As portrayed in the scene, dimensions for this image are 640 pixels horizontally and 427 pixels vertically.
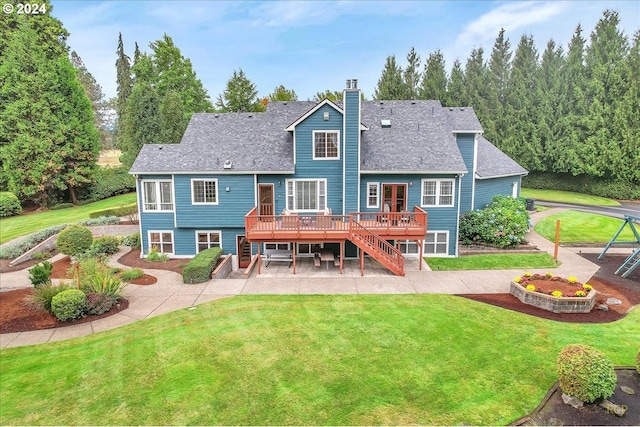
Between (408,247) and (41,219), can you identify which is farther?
(41,219)

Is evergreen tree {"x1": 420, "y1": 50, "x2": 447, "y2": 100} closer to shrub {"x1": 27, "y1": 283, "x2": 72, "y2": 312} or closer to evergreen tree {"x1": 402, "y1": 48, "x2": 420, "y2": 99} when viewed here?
evergreen tree {"x1": 402, "y1": 48, "x2": 420, "y2": 99}

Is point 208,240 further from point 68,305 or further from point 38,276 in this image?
point 68,305

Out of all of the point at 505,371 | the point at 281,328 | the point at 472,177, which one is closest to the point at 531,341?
the point at 505,371

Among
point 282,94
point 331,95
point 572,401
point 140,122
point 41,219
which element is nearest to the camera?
point 572,401

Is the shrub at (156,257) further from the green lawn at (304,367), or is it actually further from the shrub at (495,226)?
the shrub at (495,226)

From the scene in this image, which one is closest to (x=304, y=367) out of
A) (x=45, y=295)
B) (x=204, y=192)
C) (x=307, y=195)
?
(x=45, y=295)

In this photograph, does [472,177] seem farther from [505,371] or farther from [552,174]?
[552,174]
